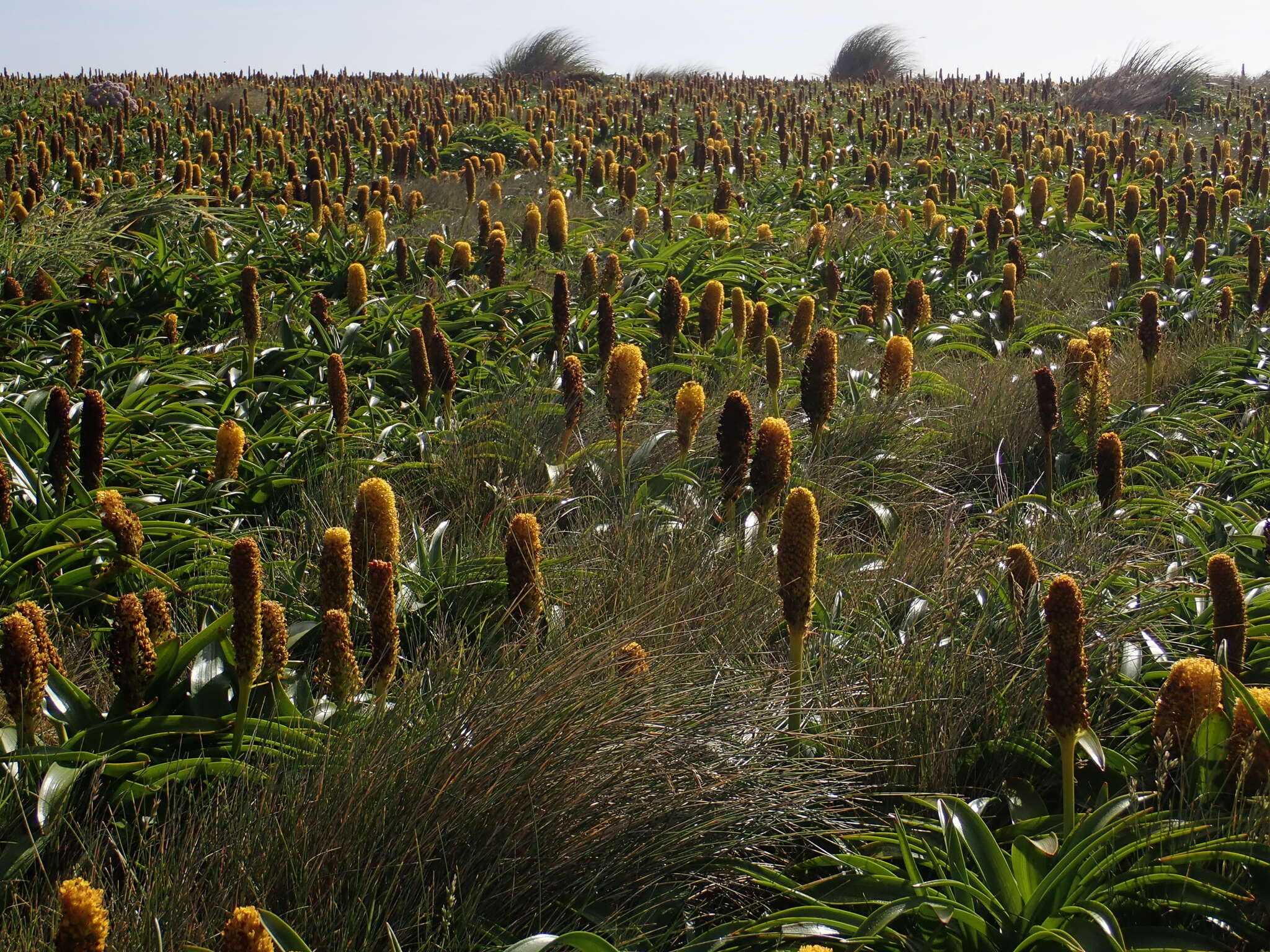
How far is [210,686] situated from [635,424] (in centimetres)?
295

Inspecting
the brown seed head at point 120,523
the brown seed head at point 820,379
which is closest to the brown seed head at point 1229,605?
the brown seed head at point 820,379

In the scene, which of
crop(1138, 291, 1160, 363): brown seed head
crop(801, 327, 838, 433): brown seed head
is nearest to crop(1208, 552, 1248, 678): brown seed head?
crop(801, 327, 838, 433): brown seed head

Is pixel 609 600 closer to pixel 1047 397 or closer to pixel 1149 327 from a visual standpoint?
pixel 1047 397

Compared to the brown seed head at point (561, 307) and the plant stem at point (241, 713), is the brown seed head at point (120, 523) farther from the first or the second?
the brown seed head at point (561, 307)

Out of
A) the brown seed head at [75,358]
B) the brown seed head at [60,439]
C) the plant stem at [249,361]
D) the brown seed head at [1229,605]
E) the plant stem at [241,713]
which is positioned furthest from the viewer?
the plant stem at [249,361]

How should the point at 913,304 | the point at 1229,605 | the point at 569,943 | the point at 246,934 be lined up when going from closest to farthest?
the point at 246,934
the point at 569,943
the point at 1229,605
the point at 913,304

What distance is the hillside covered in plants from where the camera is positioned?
2109 mm

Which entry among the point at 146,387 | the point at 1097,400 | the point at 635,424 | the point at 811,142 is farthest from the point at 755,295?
the point at 811,142

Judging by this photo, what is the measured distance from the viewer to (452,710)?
2346 mm

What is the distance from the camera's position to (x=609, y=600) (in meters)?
3.38

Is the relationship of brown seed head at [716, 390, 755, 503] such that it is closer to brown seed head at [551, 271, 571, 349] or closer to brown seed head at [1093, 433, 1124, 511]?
brown seed head at [1093, 433, 1124, 511]

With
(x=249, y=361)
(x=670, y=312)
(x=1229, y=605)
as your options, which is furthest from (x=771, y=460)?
(x=249, y=361)

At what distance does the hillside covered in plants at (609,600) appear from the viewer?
2109 mm

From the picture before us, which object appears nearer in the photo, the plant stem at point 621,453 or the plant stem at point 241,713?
the plant stem at point 241,713
